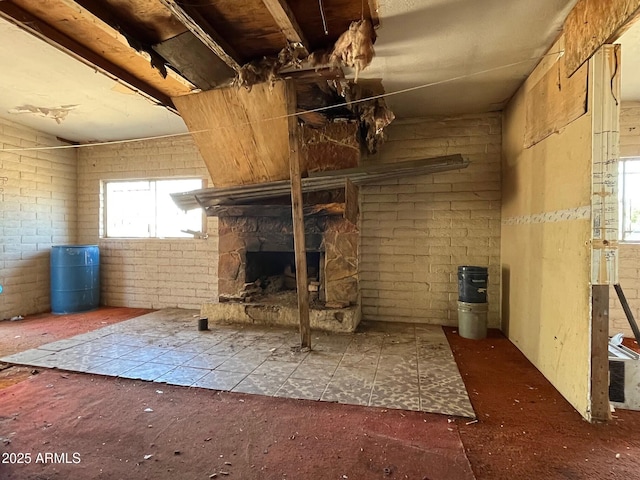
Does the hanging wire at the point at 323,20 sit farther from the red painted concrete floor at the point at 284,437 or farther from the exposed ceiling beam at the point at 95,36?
the red painted concrete floor at the point at 284,437

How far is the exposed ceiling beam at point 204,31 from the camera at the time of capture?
2129mm

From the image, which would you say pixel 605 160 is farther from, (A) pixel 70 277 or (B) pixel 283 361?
(A) pixel 70 277

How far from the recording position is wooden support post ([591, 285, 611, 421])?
80.8 inches

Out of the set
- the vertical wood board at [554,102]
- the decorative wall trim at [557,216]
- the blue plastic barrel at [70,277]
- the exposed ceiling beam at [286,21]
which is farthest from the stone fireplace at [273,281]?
the blue plastic barrel at [70,277]

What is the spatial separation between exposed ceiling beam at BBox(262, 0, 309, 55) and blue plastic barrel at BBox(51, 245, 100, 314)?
14.8 feet

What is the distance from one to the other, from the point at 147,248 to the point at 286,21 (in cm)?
430

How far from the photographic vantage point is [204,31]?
236 cm

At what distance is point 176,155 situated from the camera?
5188 millimetres

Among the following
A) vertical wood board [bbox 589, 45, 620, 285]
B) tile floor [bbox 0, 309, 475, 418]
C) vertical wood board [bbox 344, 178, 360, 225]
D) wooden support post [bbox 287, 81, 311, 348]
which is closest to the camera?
vertical wood board [bbox 589, 45, 620, 285]

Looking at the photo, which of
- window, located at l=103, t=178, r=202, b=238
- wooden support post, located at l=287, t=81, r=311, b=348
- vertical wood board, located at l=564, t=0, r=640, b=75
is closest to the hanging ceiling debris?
wooden support post, located at l=287, t=81, r=311, b=348

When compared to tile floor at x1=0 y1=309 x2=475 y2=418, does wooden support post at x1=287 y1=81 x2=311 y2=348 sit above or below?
above

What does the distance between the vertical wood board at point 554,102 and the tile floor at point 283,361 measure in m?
2.11

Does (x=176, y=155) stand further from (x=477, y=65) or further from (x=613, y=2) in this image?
(x=613, y=2)

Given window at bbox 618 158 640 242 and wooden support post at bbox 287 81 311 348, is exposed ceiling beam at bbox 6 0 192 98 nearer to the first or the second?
wooden support post at bbox 287 81 311 348
